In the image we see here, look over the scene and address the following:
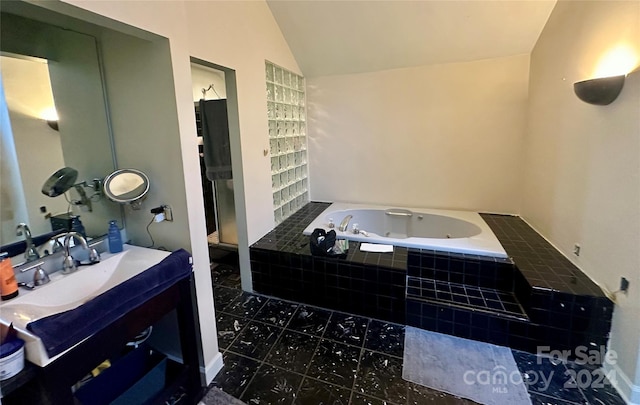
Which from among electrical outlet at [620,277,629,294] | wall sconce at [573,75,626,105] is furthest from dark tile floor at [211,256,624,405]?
wall sconce at [573,75,626,105]

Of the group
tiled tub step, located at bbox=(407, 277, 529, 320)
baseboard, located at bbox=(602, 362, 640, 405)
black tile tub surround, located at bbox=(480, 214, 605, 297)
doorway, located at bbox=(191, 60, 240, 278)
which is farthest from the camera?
doorway, located at bbox=(191, 60, 240, 278)

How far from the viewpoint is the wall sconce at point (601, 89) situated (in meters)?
1.61

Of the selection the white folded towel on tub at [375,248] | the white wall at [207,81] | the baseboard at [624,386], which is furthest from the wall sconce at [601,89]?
the white wall at [207,81]

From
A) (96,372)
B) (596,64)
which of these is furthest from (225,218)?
(596,64)

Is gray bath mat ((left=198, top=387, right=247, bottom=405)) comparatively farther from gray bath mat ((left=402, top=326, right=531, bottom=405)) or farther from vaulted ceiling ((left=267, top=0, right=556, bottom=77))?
vaulted ceiling ((left=267, top=0, right=556, bottom=77))

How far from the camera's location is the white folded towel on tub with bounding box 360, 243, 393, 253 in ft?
8.06

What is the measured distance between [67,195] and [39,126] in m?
0.36

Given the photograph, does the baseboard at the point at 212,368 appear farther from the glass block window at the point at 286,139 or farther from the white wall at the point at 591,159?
the white wall at the point at 591,159

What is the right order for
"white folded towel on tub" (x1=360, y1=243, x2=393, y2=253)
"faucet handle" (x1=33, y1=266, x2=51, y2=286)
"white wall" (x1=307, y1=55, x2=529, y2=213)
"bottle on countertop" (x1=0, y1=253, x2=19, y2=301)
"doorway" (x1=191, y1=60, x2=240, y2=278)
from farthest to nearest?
"white wall" (x1=307, y1=55, x2=529, y2=213) → "doorway" (x1=191, y1=60, x2=240, y2=278) → "white folded towel on tub" (x1=360, y1=243, x2=393, y2=253) → "faucet handle" (x1=33, y1=266, x2=51, y2=286) → "bottle on countertop" (x1=0, y1=253, x2=19, y2=301)

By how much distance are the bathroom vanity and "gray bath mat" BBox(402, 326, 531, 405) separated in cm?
124

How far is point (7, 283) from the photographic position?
1.13m

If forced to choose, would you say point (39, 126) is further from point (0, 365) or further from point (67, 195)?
point (0, 365)

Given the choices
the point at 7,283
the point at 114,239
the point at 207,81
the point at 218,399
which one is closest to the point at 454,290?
the point at 218,399

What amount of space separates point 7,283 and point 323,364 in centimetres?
158
